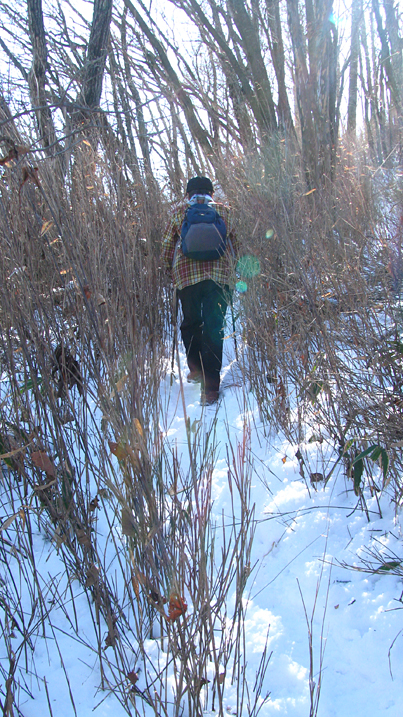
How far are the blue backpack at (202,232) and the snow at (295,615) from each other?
1527 millimetres

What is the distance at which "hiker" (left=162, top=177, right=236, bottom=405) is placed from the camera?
112 inches

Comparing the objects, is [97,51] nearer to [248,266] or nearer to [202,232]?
[202,232]

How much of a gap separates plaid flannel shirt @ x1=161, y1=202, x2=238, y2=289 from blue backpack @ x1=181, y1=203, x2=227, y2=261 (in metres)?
0.11

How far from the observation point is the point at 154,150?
200 inches

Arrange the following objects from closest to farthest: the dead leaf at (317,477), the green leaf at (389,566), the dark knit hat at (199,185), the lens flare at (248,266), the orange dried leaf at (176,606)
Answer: the orange dried leaf at (176,606)
the green leaf at (389,566)
the dead leaf at (317,477)
the lens flare at (248,266)
the dark knit hat at (199,185)

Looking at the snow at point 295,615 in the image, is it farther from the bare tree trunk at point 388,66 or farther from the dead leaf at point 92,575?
the bare tree trunk at point 388,66

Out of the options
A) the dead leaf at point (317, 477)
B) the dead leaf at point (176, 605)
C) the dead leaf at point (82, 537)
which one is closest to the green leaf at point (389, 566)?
A: the dead leaf at point (317, 477)

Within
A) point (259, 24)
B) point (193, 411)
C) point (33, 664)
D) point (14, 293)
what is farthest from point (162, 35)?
point (33, 664)

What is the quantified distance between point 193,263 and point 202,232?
10.4 inches

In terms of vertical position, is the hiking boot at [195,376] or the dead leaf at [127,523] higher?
the hiking boot at [195,376]

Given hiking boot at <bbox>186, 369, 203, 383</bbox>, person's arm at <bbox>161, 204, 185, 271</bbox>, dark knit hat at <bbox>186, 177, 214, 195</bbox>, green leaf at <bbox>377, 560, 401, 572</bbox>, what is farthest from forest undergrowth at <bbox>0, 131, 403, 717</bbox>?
hiking boot at <bbox>186, 369, 203, 383</bbox>

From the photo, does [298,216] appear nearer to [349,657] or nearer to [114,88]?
[349,657]

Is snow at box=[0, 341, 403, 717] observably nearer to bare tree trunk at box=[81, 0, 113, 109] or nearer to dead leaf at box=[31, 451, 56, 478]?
dead leaf at box=[31, 451, 56, 478]

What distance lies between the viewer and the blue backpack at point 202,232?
2.82m
